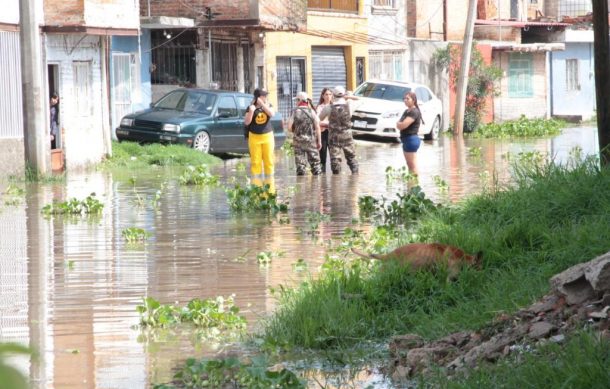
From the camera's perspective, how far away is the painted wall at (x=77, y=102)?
25906 millimetres

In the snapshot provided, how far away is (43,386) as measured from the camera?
6648mm

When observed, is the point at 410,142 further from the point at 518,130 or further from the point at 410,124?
the point at 518,130

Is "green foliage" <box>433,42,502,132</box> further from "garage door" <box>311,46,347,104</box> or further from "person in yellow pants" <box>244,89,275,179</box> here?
"person in yellow pants" <box>244,89,275,179</box>

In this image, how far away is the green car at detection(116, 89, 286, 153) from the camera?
28.1 metres

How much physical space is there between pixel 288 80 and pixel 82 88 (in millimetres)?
12691

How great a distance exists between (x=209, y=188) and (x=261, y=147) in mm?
1130

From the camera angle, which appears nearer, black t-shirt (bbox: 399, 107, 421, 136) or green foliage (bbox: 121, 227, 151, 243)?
green foliage (bbox: 121, 227, 151, 243)

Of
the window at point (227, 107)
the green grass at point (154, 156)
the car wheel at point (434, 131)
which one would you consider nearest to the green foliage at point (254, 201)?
the green grass at point (154, 156)

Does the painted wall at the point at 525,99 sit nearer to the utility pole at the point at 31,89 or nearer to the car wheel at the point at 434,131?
the car wheel at the point at 434,131

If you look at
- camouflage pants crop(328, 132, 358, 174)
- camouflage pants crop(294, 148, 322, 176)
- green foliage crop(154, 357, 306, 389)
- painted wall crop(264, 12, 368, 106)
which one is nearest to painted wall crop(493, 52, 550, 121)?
painted wall crop(264, 12, 368, 106)

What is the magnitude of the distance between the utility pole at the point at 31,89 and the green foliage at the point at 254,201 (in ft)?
20.4

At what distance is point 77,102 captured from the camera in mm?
26656

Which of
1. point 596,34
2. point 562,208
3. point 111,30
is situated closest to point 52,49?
point 111,30

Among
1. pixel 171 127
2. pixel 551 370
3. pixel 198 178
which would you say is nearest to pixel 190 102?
pixel 171 127
